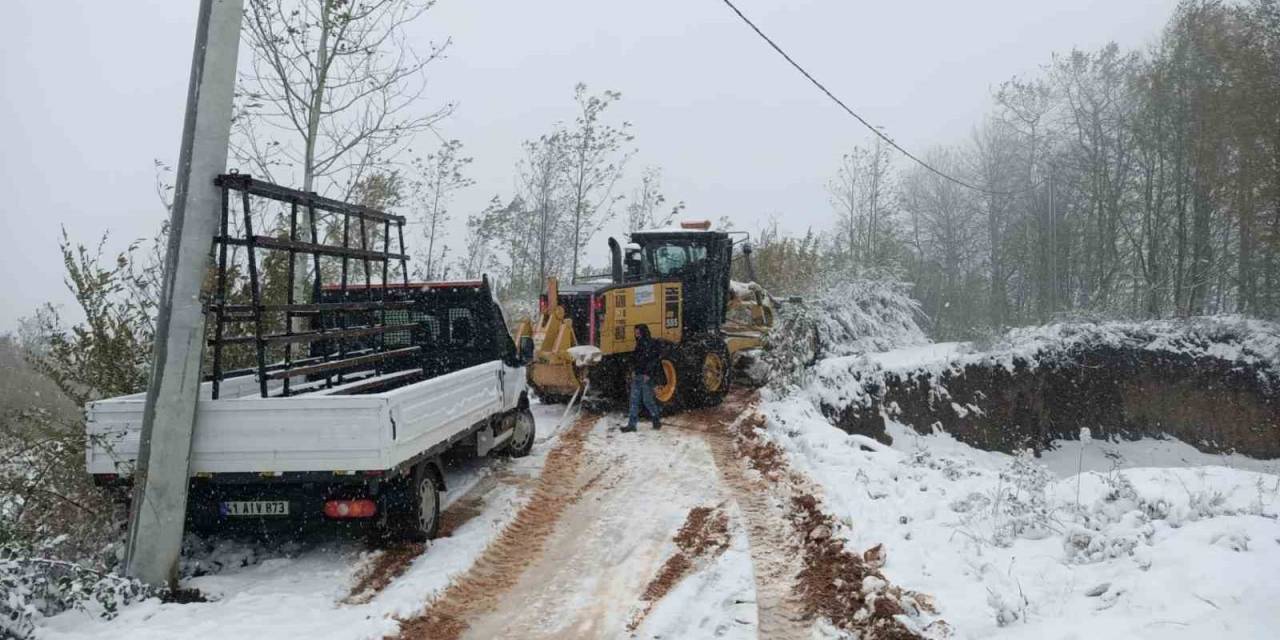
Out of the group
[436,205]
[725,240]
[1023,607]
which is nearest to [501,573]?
[1023,607]

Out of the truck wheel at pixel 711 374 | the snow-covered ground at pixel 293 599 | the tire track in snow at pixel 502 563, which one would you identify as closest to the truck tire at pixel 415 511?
the snow-covered ground at pixel 293 599

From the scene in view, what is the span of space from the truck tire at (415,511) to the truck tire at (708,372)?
7196mm

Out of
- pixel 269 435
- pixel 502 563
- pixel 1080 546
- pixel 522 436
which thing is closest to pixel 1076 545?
pixel 1080 546

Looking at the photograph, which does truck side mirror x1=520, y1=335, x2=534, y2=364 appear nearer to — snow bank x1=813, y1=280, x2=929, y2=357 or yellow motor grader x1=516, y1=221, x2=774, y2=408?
yellow motor grader x1=516, y1=221, x2=774, y2=408

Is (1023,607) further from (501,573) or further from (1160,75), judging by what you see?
(1160,75)

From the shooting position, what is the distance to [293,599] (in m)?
4.93

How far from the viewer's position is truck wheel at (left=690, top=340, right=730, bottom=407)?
43.2 ft

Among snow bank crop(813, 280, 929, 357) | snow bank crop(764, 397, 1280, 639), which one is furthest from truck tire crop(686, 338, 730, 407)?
snow bank crop(813, 280, 929, 357)

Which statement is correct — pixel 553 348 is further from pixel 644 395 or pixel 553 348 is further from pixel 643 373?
pixel 644 395

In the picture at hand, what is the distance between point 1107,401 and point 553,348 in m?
15.2

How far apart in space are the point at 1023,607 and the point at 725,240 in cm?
1055

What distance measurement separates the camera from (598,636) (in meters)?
4.50

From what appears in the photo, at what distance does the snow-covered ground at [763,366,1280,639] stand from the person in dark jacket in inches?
160

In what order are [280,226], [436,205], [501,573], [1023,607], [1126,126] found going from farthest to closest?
[1126,126], [436,205], [280,226], [501,573], [1023,607]
